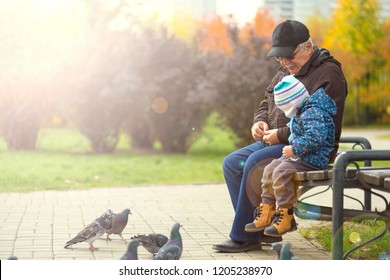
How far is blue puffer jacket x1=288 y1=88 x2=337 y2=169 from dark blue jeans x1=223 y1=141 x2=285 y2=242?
1.12ft

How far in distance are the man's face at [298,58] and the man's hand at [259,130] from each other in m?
0.51

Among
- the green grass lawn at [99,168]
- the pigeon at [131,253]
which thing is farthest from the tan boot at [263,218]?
the green grass lawn at [99,168]

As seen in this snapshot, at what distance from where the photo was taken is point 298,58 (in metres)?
4.97

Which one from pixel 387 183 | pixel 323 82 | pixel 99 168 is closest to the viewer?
pixel 387 183

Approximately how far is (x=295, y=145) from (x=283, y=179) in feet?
0.77

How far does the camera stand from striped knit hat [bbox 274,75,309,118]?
4645 mm

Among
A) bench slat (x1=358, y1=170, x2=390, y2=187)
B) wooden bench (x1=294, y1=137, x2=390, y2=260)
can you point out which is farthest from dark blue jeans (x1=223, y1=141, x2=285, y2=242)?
bench slat (x1=358, y1=170, x2=390, y2=187)

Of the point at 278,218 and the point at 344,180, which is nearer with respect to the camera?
the point at 344,180

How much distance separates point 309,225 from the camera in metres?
6.62

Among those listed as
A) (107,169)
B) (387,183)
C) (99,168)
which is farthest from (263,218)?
(99,168)

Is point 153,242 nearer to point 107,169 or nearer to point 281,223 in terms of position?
point 281,223

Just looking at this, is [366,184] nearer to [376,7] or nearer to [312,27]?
[376,7]
